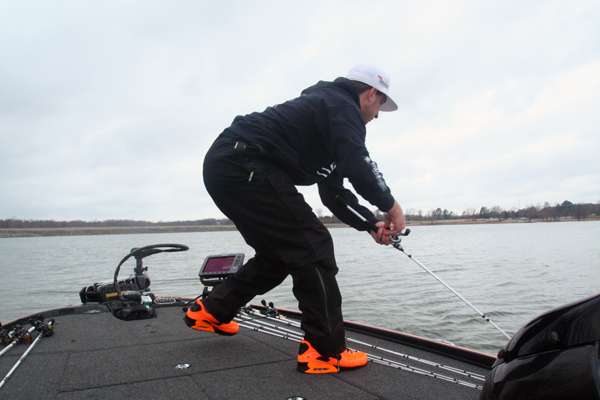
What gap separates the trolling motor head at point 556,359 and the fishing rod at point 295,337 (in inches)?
47.4

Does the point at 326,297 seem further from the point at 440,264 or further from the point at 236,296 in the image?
the point at 440,264

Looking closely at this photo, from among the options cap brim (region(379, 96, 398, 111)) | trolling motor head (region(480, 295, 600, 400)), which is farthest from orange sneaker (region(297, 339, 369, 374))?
cap brim (region(379, 96, 398, 111))

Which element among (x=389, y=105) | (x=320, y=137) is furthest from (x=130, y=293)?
(x=389, y=105)

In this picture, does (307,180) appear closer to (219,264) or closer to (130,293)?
(219,264)

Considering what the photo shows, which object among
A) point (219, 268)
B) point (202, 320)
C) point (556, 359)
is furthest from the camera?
point (219, 268)

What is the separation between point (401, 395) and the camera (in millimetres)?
2383

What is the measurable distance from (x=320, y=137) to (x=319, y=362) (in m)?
1.34

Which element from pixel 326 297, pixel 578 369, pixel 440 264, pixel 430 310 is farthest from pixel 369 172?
pixel 440 264

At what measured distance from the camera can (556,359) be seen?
131cm

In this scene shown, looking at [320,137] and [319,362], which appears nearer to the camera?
[319,362]

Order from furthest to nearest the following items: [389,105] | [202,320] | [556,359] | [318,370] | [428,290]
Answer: [428,290], [202,320], [389,105], [318,370], [556,359]

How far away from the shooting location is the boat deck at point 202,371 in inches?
95.0

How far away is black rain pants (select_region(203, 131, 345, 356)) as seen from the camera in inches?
109

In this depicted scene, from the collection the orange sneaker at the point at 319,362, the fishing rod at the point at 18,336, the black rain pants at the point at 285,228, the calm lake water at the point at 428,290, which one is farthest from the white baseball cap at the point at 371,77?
the calm lake water at the point at 428,290
